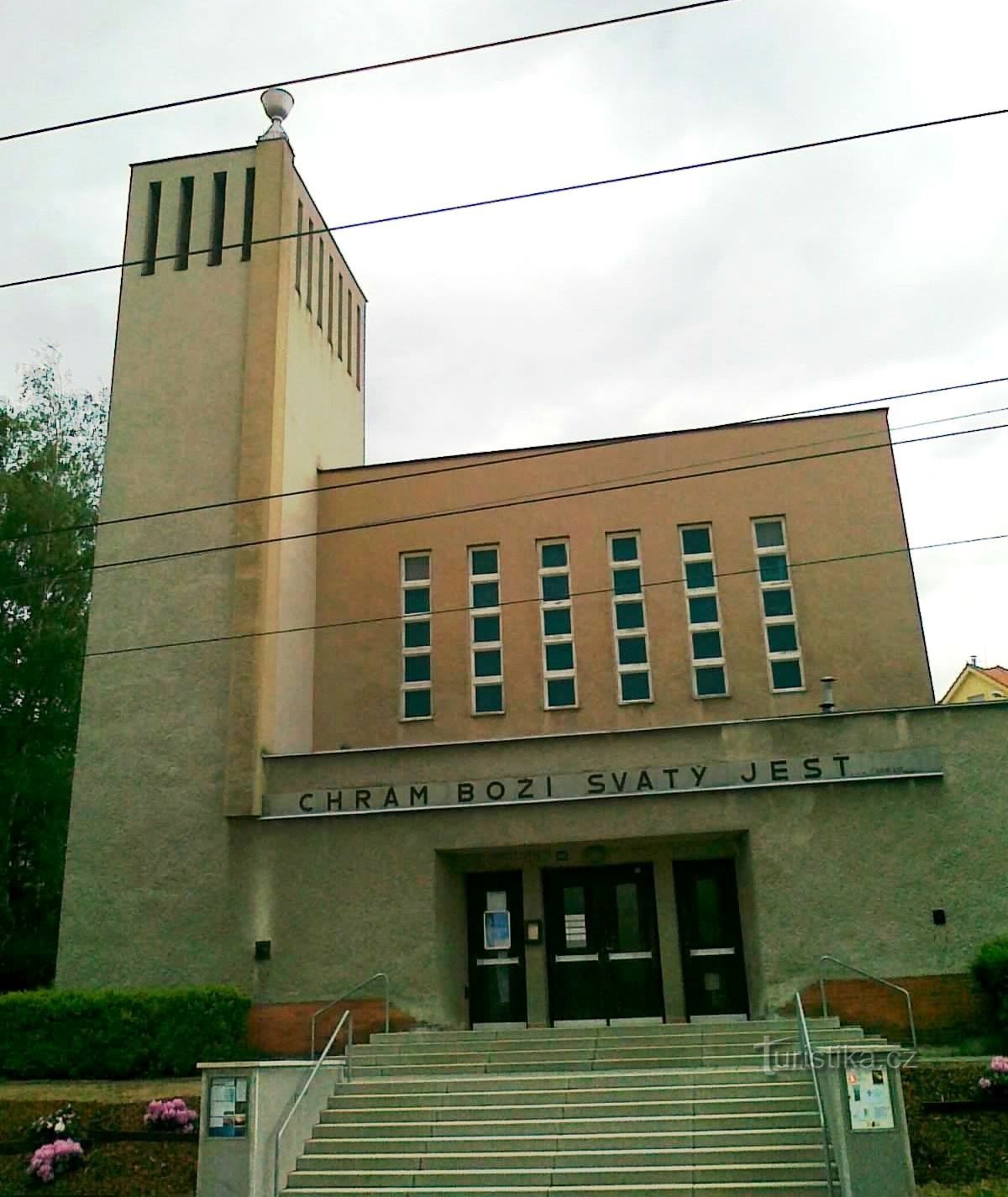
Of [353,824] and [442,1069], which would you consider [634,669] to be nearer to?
[353,824]

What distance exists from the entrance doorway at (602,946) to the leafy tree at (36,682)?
37.3 feet

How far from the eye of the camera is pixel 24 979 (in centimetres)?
2269

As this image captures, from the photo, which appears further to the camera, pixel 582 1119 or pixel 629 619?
pixel 629 619

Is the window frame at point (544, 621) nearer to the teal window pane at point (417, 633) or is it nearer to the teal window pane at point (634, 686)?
the teal window pane at point (634, 686)

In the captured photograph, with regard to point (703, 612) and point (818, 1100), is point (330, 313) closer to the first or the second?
point (703, 612)

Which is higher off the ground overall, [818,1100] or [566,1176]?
[818,1100]

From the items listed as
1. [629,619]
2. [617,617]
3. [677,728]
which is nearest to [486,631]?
[617,617]

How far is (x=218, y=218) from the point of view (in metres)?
20.4

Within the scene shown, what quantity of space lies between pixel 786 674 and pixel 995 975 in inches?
224

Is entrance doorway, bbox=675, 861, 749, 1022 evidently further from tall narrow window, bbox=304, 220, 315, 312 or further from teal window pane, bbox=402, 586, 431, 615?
tall narrow window, bbox=304, 220, 315, 312

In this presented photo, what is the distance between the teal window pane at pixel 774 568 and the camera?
61.4ft

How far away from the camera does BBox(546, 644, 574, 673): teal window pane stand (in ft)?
61.8

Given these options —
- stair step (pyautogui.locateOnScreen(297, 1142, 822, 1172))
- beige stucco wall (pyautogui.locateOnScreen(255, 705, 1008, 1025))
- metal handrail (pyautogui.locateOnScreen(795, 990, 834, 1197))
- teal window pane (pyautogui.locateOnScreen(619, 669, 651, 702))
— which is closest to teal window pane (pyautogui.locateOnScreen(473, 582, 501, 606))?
teal window pane (pyautogui.locateOnScreen(619, 669, 651, 702))

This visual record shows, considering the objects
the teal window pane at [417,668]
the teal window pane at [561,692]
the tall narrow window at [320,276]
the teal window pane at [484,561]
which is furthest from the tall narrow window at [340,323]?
the teal window pane at [561,692]
